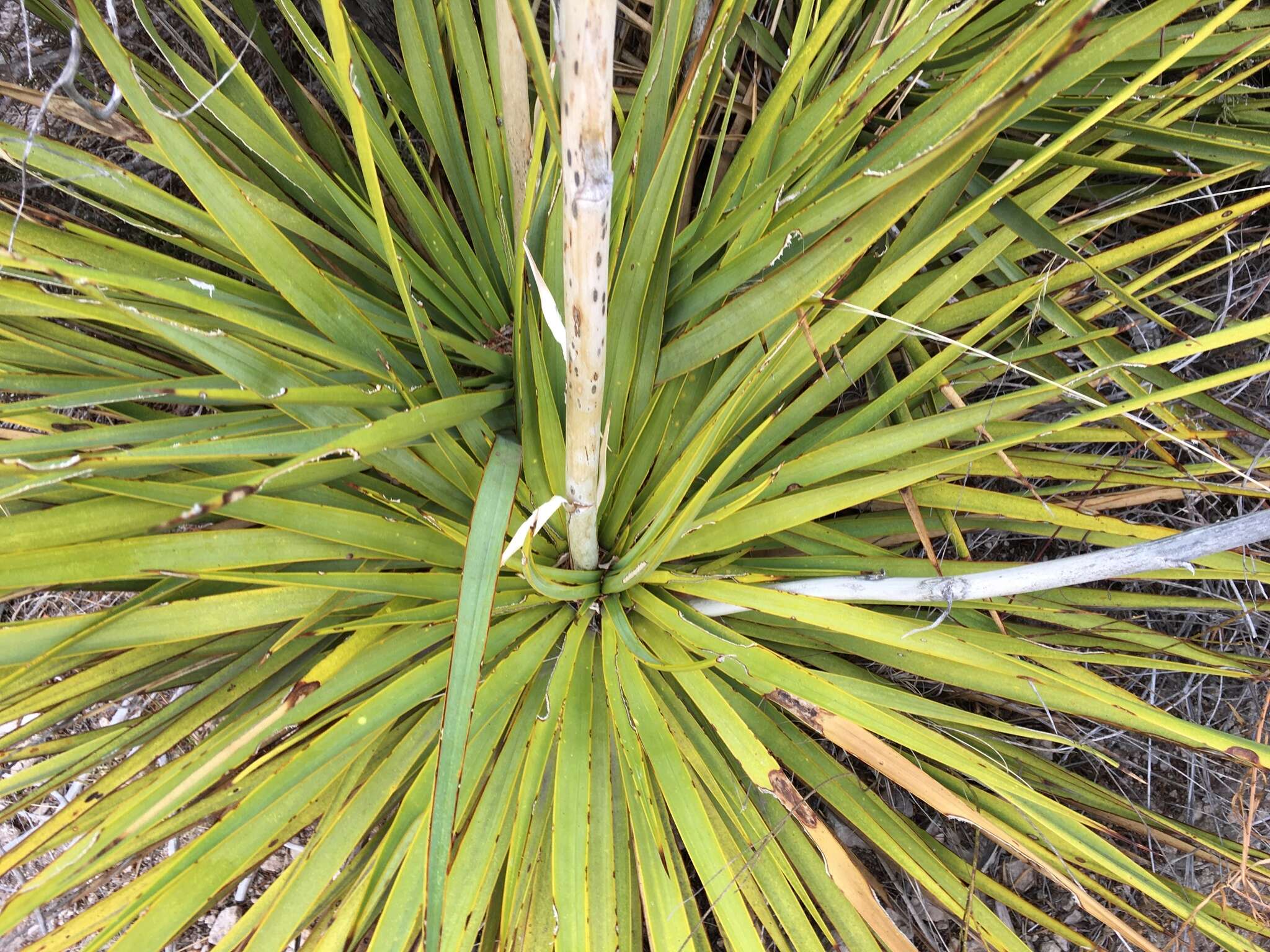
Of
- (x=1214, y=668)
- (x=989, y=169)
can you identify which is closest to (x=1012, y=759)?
(x=1214, y=668)

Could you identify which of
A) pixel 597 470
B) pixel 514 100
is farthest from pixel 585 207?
pixel 514 100

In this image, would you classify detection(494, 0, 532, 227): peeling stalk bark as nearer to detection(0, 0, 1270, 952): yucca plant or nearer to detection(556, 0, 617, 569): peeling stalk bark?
detection(0, 0, 1270, 952): yucca plant

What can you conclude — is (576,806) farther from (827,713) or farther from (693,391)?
(693,391)

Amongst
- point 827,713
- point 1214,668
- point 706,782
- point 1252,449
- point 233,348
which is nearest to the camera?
point 233,348

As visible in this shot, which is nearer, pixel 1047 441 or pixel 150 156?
pixel 150 156

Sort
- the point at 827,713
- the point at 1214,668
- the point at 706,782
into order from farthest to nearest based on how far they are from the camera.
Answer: the point at 706,782
the point at 1214,668
the point at 827,713

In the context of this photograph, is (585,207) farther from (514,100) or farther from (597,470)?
(514,100)

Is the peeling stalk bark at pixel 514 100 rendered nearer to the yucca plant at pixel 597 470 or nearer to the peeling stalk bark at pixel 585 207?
the yucca plant at pixel 597 470
